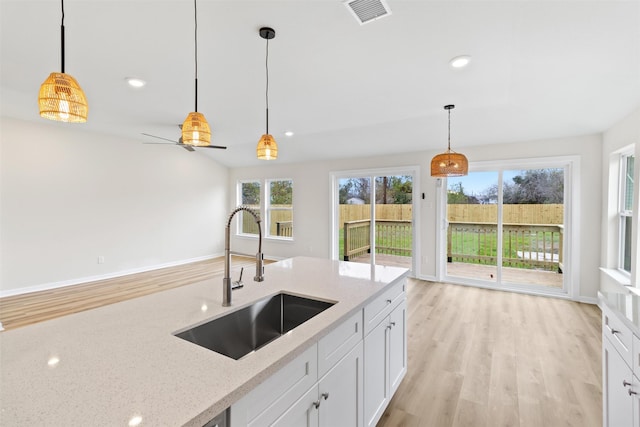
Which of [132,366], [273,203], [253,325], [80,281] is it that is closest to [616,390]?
[253,325]

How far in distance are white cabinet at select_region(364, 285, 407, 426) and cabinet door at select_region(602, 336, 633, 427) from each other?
1082mm

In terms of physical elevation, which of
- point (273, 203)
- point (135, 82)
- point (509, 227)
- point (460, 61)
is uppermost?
point (135, 82)

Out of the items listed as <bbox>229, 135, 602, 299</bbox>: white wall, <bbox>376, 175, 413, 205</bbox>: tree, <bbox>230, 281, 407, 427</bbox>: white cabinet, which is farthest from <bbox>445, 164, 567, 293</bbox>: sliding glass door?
<bbox>230, 281, 407, 427</bbox>: white cabinet

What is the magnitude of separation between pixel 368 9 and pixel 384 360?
7.71 ft

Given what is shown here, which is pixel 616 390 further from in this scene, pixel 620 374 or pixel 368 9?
pixel 368 9

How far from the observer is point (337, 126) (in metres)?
4.68

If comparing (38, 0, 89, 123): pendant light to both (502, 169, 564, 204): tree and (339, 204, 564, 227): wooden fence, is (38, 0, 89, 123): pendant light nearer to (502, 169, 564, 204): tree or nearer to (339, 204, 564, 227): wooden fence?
(339, 204, 564, 227): wooden fence

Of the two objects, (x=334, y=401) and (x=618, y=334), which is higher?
(x=618, y=334)

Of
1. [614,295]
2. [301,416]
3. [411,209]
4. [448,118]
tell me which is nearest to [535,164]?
[448,118]

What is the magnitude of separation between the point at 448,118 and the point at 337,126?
1.66m

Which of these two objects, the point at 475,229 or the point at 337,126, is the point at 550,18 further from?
the point at 475,229

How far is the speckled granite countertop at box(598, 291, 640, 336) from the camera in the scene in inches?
47.5

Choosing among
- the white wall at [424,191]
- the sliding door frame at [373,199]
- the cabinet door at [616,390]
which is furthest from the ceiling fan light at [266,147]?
the sliding door frame at [373,199]

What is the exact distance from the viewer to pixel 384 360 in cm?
181
